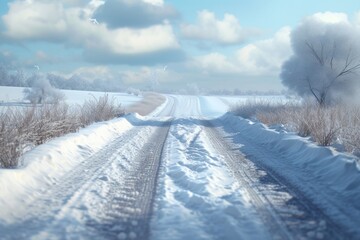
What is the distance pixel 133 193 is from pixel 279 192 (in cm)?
292

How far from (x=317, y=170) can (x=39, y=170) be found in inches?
263

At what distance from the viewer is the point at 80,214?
230 inches

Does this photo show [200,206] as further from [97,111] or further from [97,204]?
[97,111]

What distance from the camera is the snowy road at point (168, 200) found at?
5238mm

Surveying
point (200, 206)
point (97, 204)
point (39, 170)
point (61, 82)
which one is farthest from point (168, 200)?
point (61, 82)

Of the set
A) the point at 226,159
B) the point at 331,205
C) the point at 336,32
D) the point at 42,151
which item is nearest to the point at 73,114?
the point at 42,151

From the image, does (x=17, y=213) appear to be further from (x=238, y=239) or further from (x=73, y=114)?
Answer: (x=73, y=114)

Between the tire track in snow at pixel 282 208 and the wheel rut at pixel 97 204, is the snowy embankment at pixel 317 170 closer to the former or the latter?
the tire track in snow at pixel 282 208

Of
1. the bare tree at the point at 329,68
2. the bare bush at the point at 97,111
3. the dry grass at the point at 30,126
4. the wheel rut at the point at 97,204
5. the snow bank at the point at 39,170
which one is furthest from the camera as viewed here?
the bare tree at the point at 329,68

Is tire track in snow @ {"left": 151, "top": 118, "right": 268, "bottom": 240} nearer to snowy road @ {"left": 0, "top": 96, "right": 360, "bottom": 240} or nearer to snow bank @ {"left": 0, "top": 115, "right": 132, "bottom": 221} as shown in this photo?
snowy road @ {"left": 0, "top": 96, "right": 360, "bottom": 240}

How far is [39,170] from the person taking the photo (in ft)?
27.3

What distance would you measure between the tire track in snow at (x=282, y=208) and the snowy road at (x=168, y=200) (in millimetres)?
15

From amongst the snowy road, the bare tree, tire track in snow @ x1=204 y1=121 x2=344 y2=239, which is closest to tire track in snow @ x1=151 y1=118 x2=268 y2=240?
the snowy road

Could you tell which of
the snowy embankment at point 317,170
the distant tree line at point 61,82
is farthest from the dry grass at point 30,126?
the distant tree line at point 61,82
